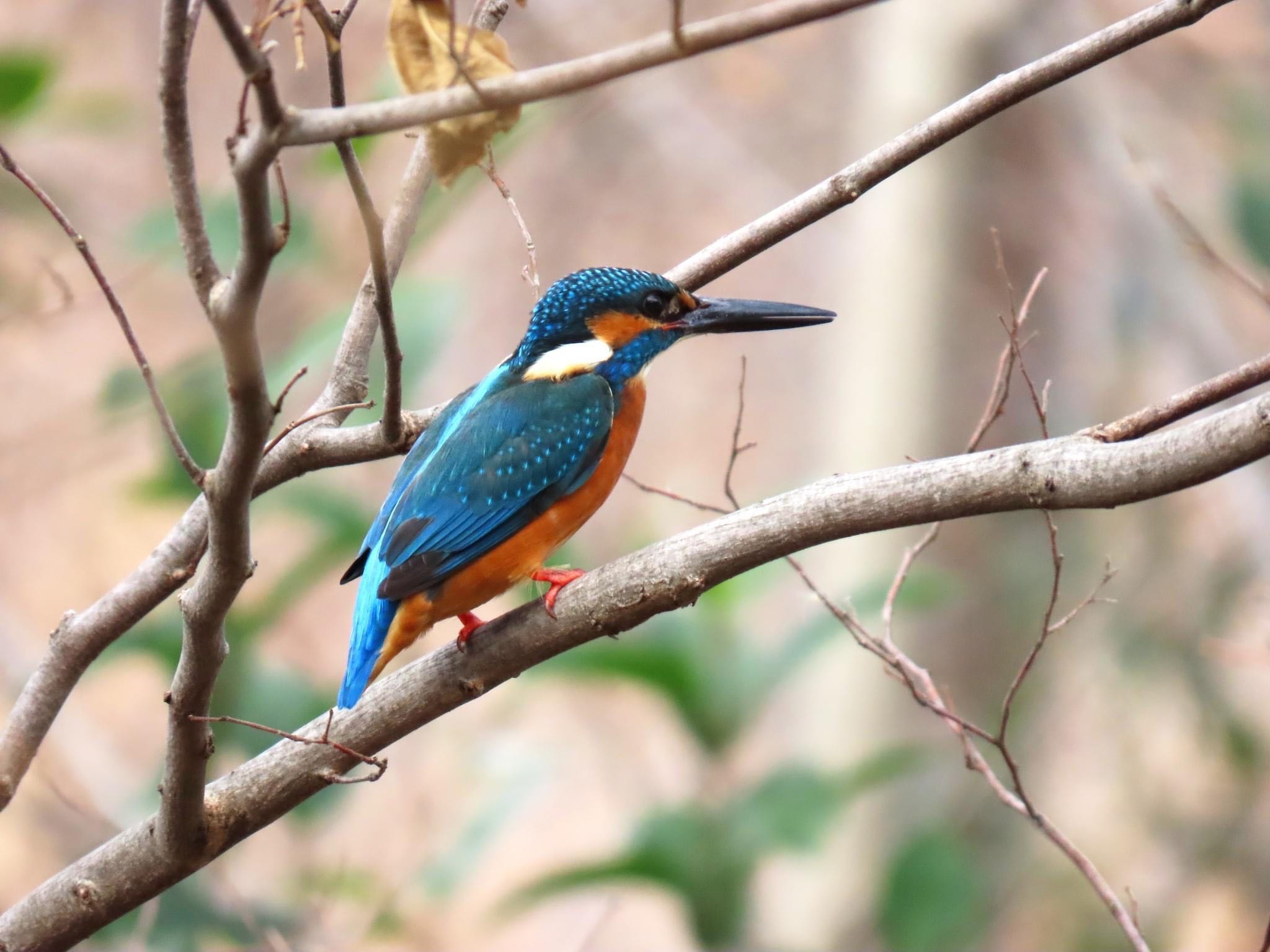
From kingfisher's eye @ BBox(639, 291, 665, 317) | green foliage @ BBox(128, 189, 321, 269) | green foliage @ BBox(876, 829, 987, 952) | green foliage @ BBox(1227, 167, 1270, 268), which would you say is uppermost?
green foliage @ BBox(128, 189, 321, 269)

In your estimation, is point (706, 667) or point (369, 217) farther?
point (706, 667)

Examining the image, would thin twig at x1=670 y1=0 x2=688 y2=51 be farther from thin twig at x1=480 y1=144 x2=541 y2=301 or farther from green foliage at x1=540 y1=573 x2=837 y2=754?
green foliage at x1=540 y1=573 x2=837 y2=754

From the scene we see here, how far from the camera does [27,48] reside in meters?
3.03

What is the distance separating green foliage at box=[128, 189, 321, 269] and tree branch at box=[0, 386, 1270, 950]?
70.9 inches

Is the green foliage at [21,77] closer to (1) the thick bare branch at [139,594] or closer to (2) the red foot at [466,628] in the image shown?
(1) the thick bare branch at [139,594]

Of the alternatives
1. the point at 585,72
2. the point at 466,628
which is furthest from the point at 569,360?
the point at 585,72

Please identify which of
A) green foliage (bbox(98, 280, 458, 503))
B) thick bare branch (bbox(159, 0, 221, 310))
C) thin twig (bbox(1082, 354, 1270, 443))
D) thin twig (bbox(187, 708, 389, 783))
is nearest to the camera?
thick bare branch (bbox(159, 0, 221, 310))

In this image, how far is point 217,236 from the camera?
3480 millimetres

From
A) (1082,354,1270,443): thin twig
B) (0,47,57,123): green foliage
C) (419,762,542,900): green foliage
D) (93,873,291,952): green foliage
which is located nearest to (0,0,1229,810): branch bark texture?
(1082,354,1270,443): thin twig

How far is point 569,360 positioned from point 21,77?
142cm

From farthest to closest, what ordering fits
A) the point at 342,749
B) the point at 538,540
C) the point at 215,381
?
1. the point at 215,381
2. the point at 538,540
3. the point at 342,749

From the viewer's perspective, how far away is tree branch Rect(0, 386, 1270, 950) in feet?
5.08

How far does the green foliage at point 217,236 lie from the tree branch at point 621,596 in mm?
1800

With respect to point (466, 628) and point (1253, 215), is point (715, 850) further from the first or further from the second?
point (1253, 215)
